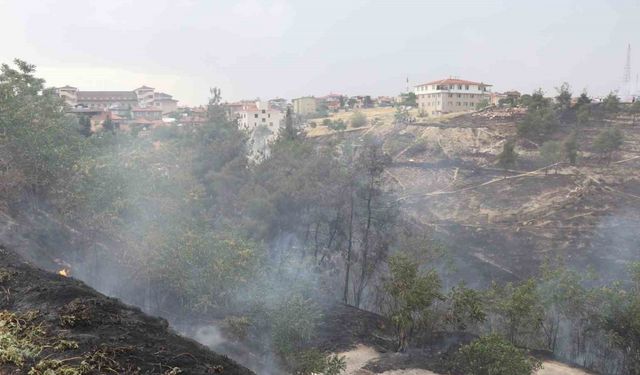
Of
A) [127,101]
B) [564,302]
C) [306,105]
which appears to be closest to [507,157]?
[564,302]

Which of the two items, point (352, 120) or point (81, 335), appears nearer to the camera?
point (81, 335)

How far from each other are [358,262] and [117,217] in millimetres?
14047

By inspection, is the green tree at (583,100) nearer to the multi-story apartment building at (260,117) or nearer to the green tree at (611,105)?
the green tree at (611,105)

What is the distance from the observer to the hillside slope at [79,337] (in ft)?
28.2

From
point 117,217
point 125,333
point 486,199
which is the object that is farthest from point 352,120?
point 125,333

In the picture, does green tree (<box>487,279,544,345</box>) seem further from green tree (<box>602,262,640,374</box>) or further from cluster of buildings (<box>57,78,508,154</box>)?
cluster of buildings (<box>57,78,508,154</box>)

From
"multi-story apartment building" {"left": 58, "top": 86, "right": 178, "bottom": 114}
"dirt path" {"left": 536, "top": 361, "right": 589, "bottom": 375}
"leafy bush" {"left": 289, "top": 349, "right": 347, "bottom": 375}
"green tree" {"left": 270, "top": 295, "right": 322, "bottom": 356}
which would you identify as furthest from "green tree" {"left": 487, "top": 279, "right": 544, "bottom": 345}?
"multi-story apartment building" {"left": 58, "top": 86, "right": 178, "bottom": 114}

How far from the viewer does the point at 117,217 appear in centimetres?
2391

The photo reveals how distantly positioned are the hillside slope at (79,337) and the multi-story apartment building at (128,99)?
285ft

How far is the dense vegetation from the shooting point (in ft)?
66.3

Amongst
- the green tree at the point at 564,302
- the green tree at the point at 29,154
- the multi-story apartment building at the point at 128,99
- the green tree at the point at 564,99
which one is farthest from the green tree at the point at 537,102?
the multi-story apartment building at the point at 128,99

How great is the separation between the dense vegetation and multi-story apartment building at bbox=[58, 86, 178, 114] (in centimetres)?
6765

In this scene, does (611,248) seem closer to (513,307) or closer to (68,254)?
(513,307)

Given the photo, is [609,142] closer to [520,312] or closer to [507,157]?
[507,157]
